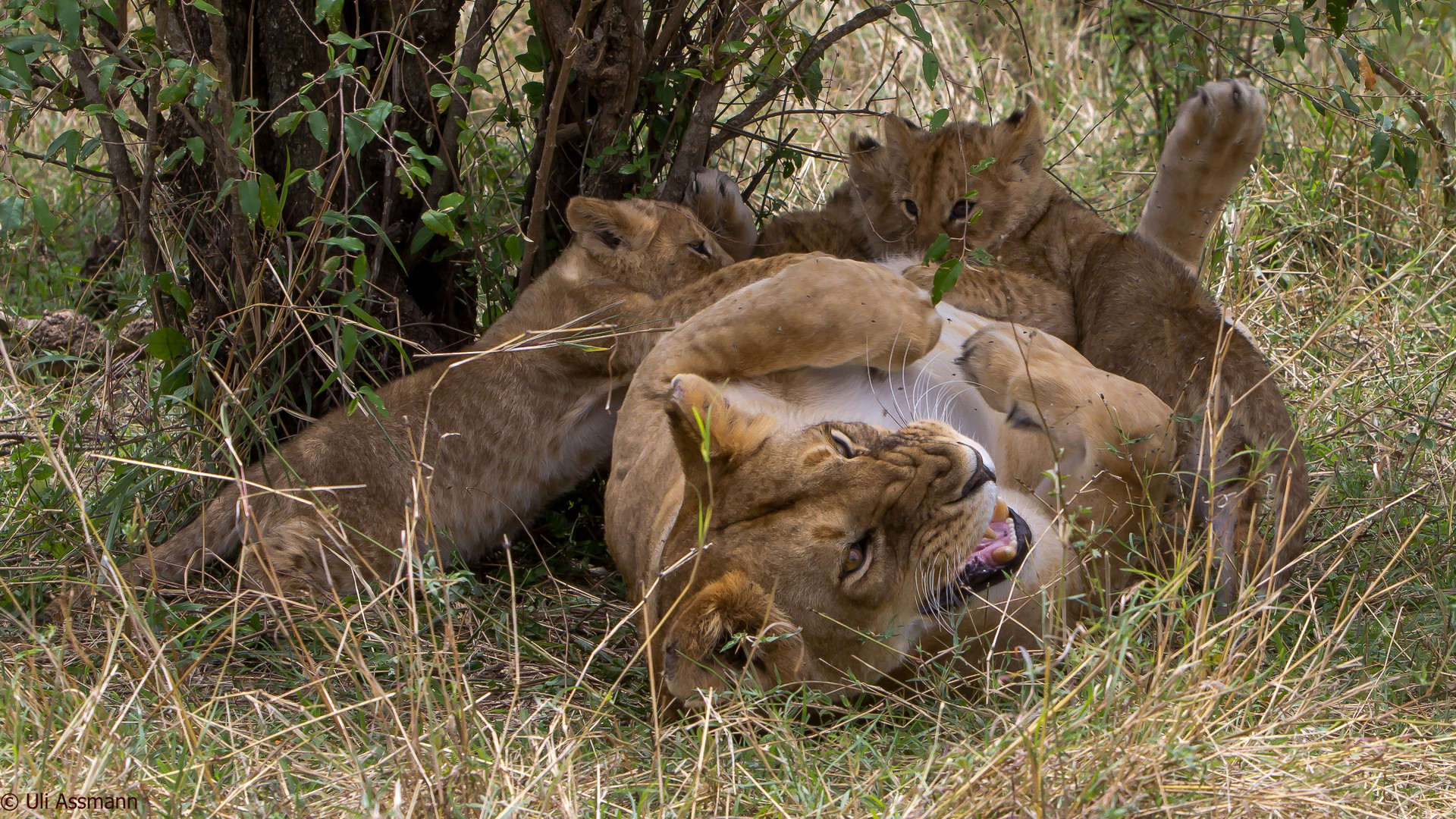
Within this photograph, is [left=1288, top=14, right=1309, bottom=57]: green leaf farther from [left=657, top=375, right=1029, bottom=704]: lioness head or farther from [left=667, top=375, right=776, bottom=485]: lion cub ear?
[left=667, top=375, right=776, bottom=485]: lion cub ear

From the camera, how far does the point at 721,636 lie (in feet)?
8.30

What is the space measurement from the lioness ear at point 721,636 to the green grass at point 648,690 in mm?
84

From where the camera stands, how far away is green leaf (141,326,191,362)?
3.55 m

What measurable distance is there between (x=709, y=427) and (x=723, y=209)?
6.58 feet

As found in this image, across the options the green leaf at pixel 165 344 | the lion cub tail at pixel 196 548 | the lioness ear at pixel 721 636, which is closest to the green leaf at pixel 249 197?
the green leaf at pixel 165 344

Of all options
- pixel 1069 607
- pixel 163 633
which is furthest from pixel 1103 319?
pixel 163 633

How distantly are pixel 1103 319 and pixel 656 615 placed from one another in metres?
1.70

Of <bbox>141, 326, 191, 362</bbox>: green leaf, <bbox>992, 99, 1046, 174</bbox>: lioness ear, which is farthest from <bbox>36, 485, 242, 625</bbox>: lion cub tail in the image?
<bbox>992, 99, 1046, 174</bbox>: lioness ear

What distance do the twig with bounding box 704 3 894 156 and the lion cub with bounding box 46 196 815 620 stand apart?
0.28 meters

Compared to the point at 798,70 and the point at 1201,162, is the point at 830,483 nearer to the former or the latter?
the point at 798,70

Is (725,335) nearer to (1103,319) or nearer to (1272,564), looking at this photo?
(1103,319)

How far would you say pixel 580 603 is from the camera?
11.6ft

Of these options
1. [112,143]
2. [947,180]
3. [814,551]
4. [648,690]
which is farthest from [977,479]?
[112,143]

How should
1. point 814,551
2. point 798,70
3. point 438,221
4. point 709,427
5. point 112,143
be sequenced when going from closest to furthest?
point 709,427, point 814,551, point 438,221, point 112,143, point 798,70
